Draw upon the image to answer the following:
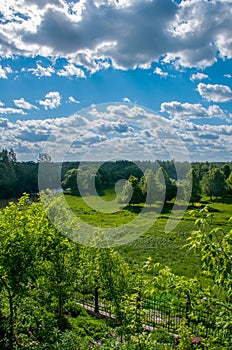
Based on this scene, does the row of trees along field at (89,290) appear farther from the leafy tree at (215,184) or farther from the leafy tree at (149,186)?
the leafy tree at (215,184)

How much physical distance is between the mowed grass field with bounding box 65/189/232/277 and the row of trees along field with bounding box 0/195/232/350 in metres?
4.09

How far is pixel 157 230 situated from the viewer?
133 ft

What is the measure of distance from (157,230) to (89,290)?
84.7ft

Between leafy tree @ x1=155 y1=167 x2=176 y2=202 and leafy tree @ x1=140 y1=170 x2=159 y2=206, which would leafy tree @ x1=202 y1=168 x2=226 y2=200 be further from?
leafy tree @ x1=140 y1=170 x2=159 y2=206

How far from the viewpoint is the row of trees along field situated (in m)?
4.27

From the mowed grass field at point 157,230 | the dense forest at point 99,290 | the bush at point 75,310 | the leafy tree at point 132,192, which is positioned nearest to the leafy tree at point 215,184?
the mowed grass field at point 157,230

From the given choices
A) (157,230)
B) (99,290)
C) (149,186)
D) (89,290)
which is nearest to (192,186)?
(149,186)

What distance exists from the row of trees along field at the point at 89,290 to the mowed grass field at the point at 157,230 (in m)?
4.09

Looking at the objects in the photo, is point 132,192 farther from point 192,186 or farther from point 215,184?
point 215,184

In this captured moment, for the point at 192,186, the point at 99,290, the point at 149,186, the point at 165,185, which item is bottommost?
the point at 99,290

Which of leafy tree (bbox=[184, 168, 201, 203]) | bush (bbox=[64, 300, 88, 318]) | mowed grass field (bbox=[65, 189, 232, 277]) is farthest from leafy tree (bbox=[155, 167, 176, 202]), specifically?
bush (bbox=[64, 300, 88, 318])

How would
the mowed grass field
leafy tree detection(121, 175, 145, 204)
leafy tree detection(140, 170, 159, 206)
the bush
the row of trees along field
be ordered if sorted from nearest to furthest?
the row of trees along field, the bush, the mowed grass field, leafy tree detection(140, 170, 159, 206), leafy tree detection(121, 175, 145, 204)

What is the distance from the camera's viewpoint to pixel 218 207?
57.7m

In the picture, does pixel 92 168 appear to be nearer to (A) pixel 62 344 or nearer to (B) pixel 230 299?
(A) pixel 62 344
